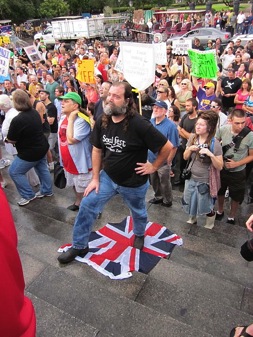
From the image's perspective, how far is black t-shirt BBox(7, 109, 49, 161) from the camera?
4.39 metres

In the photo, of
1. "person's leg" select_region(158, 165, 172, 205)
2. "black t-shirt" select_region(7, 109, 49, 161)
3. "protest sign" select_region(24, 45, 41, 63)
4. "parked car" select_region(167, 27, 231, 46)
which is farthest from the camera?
"parked car" select_region(167, 27, 231, 46)

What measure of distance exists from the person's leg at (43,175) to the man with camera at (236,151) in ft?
9.03

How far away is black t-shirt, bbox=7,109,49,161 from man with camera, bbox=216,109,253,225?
8.67 feet

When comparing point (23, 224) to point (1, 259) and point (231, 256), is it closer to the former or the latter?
point (231, 256)

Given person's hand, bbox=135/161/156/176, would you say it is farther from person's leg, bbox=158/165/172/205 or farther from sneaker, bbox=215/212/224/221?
sneaker, bbox=215/212/224/221

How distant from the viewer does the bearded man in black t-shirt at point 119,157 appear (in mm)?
3061

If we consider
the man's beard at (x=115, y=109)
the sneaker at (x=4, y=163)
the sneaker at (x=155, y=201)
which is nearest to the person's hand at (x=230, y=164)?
the sneaker at (x=155, y=201)

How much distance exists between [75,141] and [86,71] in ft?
12.6

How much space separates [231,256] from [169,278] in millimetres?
1019

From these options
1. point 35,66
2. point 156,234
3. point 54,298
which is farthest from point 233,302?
point 35,66

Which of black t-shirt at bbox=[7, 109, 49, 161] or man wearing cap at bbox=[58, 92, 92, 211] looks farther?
black t-shirt at bbox=[7, 109, 49, 161]

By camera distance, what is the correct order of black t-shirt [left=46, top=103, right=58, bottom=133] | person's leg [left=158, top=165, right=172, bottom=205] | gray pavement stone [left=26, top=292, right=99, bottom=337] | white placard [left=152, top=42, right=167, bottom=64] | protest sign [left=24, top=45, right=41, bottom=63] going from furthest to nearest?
protest sign [left=24, top=45, right=41, bottom=63]
white placard [left=152, top=42, right=167, bottom=64]
black t-shirt [left=46, top=103, right=58, bottom=133]
person's leg [left=158, top=165, right=172, bottom=205]
gray pavement stone [left=26, top=292, right=99, bottom=337]

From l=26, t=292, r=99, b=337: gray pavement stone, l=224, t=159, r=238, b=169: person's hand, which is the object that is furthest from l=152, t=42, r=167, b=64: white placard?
l=26, t=292, r=99, b=337: gray pavement stone

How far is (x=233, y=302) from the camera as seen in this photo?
284 centimetres
